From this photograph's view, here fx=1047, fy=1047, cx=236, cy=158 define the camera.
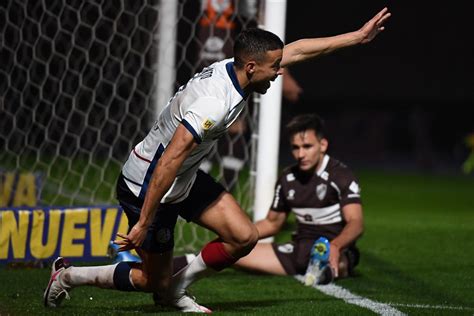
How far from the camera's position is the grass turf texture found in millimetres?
5016

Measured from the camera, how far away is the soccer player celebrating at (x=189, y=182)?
4281 millimetres

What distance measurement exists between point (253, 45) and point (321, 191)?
1988 millimetres

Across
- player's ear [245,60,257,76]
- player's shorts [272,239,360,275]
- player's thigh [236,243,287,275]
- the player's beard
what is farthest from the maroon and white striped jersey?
player's ear [245,60,257,76]

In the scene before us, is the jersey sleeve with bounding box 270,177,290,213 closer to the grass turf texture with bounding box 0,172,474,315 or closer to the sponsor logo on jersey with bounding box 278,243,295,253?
the sponsor logo on jersey with bounding box 278,243,295,253

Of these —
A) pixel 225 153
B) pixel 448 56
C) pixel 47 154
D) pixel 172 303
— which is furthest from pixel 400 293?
pixel 448 56

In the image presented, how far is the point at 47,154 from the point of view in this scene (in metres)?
12.2

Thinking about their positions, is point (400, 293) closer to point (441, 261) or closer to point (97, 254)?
point (441, 261)

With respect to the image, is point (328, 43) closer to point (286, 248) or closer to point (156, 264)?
point (156, 264)

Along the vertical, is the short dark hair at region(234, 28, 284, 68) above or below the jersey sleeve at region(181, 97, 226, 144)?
above

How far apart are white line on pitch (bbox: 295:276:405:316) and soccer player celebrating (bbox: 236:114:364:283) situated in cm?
23

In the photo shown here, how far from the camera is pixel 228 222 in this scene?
15.7 ft

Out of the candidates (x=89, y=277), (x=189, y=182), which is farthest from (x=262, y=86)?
(x=89, y=277)

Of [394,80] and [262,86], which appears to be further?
[394,80]

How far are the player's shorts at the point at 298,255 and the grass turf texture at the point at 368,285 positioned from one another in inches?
4.3
